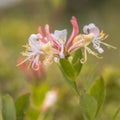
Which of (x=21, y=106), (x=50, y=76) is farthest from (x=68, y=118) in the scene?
(x=21, y=106)

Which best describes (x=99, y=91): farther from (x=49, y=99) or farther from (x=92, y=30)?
(x=49, y=99)

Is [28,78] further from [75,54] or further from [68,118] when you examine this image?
[75,54]

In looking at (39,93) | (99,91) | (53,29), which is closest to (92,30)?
(99,91)

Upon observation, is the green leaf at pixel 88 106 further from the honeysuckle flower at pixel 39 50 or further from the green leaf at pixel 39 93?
the green leaf at pixel 39 93

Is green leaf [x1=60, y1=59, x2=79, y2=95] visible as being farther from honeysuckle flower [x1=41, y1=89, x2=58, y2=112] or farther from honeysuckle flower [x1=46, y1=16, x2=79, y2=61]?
honeysuckle flower [x1=41, y1=89, x2=58, y2=112]

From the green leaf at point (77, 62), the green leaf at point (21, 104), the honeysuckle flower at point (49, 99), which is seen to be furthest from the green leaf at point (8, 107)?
the honeysuckle flower at point (49, 99)
